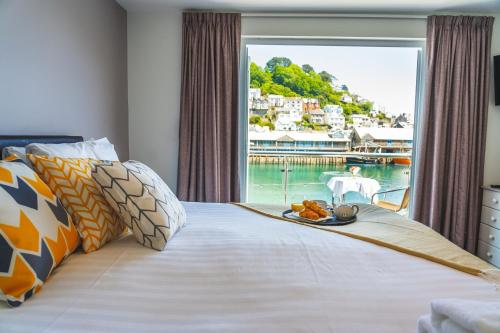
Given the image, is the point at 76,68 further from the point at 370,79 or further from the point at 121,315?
the point at 370,79

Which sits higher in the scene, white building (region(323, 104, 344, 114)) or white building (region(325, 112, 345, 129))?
white building (region(323, 104, 344, 114))

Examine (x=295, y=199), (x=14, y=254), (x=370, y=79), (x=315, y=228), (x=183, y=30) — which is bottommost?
(x=295, y=199)

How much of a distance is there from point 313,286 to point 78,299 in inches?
26.9

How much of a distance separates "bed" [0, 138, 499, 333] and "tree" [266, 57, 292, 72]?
2.34 metres

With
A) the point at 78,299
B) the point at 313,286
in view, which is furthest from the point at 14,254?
the point at 313,286

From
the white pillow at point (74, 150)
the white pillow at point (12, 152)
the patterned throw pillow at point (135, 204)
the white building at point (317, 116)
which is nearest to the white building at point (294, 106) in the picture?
the white building at point (317, 116)

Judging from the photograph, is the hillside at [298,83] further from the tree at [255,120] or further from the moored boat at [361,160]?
the moored boat at [361,160]

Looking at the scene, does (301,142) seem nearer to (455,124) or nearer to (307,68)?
(307,68)

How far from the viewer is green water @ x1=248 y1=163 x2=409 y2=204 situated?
3.38m

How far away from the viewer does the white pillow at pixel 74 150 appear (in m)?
1.36

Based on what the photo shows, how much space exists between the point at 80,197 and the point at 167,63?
88.7 inches

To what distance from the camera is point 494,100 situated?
2.93 metres

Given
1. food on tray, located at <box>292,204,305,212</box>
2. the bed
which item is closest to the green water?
food on tray, located at <box>292,204,305,212</box>

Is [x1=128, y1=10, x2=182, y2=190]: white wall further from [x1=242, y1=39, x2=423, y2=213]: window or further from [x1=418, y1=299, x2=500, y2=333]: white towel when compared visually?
[x1=418, y1=299, x2=500, y2=333]: white towel
